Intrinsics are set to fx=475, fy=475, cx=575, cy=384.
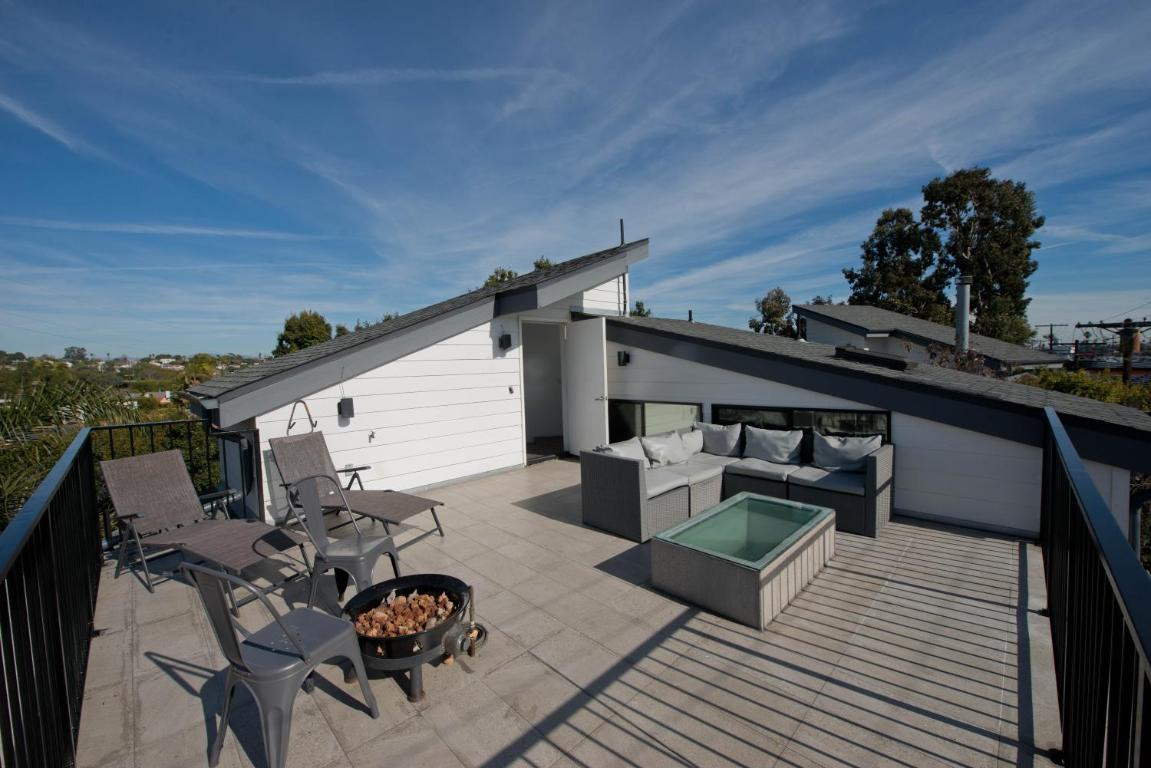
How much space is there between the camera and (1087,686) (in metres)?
1.64

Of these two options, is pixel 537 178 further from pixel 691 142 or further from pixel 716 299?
pixel 716 299

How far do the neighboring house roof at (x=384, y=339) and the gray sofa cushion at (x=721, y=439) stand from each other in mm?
2979

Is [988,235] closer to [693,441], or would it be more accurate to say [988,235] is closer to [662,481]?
[693,441]

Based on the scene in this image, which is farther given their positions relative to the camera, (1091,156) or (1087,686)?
(1091,156)

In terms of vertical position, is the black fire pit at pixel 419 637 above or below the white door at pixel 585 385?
below

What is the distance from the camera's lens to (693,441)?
6.41 meters

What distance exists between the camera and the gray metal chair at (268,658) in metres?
2.01

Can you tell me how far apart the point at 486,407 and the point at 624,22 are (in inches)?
242

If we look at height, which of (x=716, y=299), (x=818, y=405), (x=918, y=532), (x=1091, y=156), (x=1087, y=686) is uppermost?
(x=1091, y=156)

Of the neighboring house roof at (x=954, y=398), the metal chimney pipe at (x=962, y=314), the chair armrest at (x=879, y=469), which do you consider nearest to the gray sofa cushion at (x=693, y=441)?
the neighboring house roof at (x=954, y=398)

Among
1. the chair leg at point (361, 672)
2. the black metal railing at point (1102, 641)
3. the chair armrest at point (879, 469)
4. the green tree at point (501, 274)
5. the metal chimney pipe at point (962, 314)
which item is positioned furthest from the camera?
the green tree at point (501, 274)

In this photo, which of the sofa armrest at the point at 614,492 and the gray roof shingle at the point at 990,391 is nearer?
the gray roof shingle at the point at 990,391

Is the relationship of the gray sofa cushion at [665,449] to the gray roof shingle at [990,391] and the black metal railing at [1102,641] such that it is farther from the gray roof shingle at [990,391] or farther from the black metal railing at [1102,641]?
the black metal railing at [1102,641]

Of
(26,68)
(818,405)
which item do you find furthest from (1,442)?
(818,405)
